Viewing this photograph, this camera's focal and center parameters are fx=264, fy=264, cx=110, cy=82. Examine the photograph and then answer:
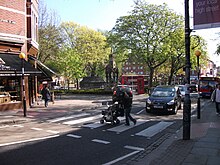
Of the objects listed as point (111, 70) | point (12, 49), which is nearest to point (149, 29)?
point (111, 70)

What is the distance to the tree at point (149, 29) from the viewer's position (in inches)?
1305

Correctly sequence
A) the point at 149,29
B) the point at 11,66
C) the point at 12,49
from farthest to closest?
the point at 149,29, the point at 12,49, the point at 11,66

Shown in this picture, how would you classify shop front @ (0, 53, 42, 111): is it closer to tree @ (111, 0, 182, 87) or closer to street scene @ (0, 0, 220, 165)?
street scene @ (0, 0, 220, 165)

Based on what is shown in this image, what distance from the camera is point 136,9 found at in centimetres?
3428

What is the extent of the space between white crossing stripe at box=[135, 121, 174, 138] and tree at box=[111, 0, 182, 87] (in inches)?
854

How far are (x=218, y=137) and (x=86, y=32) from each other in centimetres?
4574

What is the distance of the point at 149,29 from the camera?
108ft

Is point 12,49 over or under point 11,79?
over

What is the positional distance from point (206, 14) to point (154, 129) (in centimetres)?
519

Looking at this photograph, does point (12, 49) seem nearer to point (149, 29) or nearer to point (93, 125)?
point (93, 125)

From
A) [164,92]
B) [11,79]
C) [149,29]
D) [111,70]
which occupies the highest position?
[149,29]

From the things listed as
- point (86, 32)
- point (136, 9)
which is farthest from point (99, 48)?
point (136, 9)

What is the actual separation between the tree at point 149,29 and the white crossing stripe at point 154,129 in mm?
21683

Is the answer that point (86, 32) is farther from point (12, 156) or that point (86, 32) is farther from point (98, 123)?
point (12, 156)
